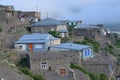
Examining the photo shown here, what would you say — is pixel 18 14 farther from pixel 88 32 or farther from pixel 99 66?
pixel 99 66

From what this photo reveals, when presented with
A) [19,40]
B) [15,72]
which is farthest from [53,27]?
[15,72]

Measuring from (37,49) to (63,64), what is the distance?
224 inches

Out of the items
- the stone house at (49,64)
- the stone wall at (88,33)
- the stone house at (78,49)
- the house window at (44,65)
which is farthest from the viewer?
the stone wall at (88,33)


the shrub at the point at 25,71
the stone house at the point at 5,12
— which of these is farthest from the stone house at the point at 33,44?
the stone house at the point at 5,12

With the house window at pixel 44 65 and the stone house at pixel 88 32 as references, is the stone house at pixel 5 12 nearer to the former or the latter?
the stone house at pixel 88 32

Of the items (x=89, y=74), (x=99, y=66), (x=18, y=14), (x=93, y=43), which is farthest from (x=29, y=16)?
(x=89, y=74)

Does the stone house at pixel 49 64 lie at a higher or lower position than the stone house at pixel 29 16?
lower

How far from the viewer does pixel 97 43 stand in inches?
1698

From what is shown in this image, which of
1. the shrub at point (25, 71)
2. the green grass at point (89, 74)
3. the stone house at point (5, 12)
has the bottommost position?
the green grass at point (89, 74)

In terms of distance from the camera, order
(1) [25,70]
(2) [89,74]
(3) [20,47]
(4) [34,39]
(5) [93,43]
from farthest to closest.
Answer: (5) [93,43] < (4) [34,39] < (3) [20,47] < (2) [89,74] < (1) [25,70]

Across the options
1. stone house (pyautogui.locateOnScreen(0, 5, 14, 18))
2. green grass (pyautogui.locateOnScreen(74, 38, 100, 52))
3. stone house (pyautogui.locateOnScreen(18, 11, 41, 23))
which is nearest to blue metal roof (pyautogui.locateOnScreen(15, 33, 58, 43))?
green grass (pyautogui.locateOnScreen(74, 38, 100, 52))

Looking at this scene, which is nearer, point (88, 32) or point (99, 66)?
point (99, 66)

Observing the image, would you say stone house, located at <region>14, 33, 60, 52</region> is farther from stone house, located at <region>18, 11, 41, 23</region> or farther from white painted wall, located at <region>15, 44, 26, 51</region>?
stone house, located at <region>18, 11, 41, 23</region>

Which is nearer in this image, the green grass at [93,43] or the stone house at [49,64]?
the stone house at [49,64]
